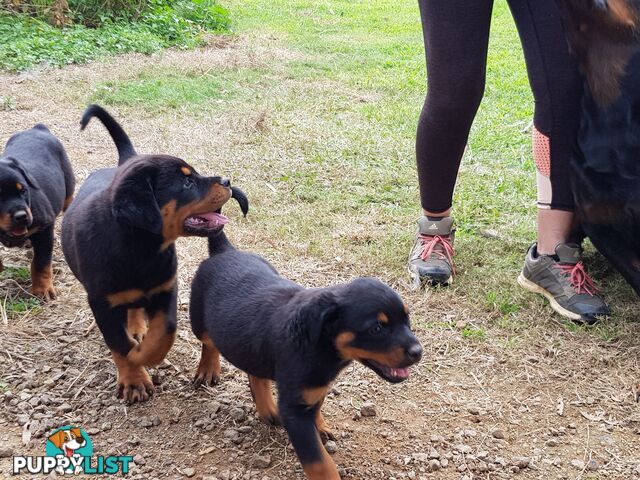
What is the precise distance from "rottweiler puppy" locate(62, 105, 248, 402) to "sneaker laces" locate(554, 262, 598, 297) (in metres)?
1.72

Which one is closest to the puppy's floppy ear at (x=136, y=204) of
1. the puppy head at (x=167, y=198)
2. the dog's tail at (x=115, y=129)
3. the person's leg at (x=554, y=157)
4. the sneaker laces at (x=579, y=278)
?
the puppy head at (x=167, y=198)

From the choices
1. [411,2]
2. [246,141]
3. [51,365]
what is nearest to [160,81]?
[246,141]

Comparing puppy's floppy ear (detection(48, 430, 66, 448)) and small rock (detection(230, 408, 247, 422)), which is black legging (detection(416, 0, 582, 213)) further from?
puppy's floppy ear (detection(48, 430, 66, 448))

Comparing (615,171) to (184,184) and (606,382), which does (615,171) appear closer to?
(606,382)

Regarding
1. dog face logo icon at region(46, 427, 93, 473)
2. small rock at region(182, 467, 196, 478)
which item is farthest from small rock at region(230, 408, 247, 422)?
dog face logo icon at region(46, 427, 93, 473)

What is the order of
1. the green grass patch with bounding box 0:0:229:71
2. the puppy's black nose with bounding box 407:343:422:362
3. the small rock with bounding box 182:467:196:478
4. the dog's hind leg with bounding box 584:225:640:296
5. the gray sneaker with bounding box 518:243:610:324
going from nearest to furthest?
1. the puppy's black nose with bounding box 407:343:422:362
2. the small rock with bounding box 182:467:196:478
3. the dog's hind leg with bounding box 584:225:640:296
4. the gray sneaker with bounding box 518:243:610:324
5. the green grass patch with bounding box 0:0:229:71

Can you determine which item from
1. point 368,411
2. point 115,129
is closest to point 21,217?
point 115,129

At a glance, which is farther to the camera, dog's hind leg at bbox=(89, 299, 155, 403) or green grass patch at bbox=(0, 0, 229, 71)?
green grass patch at bbox=(0, 0, 229, 71)

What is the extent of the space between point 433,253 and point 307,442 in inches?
67.9

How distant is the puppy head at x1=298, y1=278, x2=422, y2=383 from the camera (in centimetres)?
220

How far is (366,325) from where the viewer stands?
2.20 meters

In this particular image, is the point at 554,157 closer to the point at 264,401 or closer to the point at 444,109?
the point at 444,109

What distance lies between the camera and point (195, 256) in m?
4.07

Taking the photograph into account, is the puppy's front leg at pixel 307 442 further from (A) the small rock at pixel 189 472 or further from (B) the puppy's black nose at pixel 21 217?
(B) the puppy's black nose at pixel 21 217
